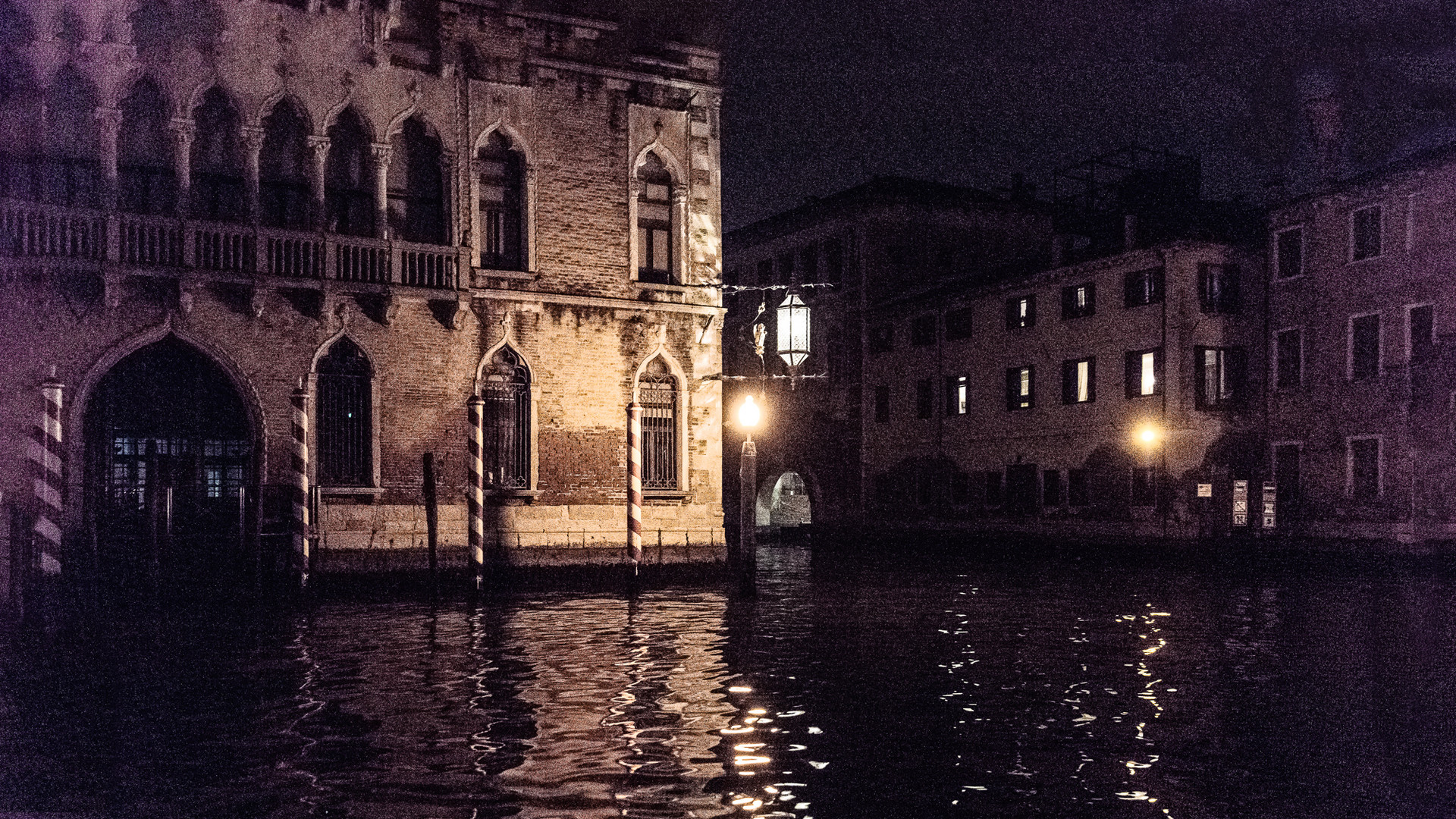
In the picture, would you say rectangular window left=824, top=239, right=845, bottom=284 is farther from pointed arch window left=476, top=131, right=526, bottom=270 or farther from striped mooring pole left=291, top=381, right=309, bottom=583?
striped mooring pole left=291, top=381, right=309, bottom=583

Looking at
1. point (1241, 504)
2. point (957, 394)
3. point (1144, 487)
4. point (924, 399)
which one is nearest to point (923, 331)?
point (924, 399)

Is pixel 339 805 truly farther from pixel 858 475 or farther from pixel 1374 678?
pixel 858 475

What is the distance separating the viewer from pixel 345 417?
68.8 feet

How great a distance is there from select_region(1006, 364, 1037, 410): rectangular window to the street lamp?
77.0 ft

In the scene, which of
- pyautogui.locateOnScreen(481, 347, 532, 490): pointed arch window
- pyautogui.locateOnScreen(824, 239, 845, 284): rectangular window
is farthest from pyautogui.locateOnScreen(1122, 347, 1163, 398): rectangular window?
pyautogui.locateOnScreen(481, 347, 532, 490): pointed arch window

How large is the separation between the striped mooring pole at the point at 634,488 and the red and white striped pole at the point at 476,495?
2193 mm

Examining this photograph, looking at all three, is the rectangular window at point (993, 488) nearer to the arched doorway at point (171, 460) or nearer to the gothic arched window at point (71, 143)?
the arched doorway at point (171, 460)

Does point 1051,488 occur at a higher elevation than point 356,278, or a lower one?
lower

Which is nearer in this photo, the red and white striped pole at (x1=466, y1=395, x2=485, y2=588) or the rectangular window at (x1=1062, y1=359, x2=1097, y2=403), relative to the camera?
the red and white striped pole at (x1=466, y1=395, x2=485, y2=588)

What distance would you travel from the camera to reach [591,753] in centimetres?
715

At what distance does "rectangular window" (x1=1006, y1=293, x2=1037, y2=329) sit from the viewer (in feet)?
136

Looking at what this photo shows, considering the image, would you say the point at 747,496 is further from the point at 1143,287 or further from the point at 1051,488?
the point at 1051,488

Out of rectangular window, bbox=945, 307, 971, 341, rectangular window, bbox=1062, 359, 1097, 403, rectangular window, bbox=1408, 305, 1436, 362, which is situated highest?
rectangular window, bbox=945, 307, 971, 341

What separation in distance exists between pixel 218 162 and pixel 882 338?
3091 cm
